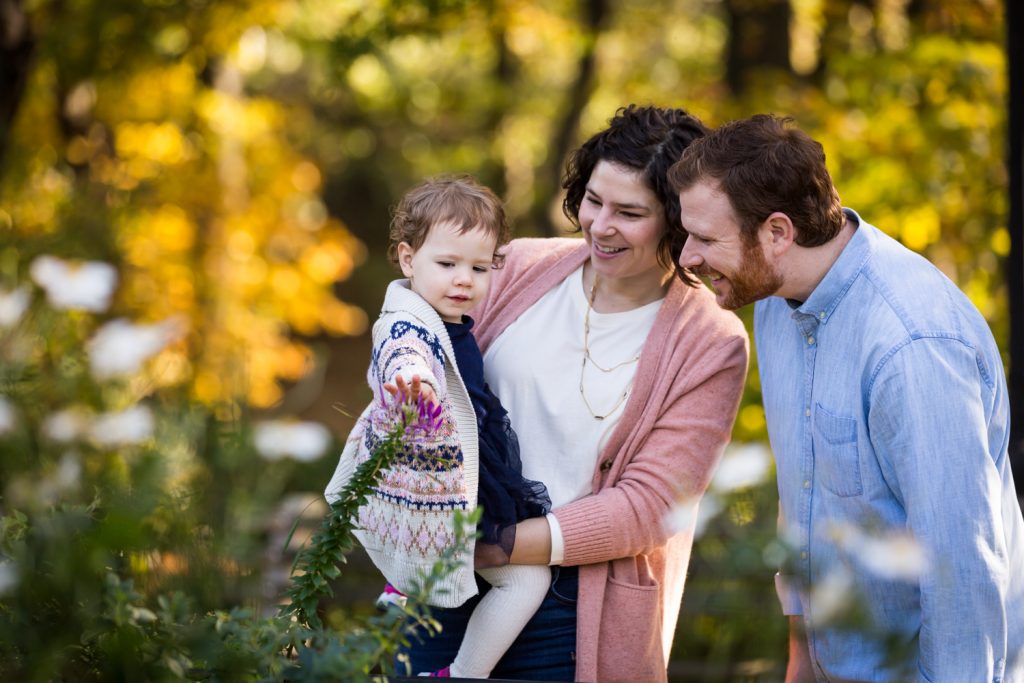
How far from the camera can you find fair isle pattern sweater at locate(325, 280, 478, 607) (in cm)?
204

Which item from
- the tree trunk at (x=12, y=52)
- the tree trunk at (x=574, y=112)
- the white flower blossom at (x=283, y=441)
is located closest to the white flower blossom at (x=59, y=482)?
the white flower blossom at (x=283, y=441)

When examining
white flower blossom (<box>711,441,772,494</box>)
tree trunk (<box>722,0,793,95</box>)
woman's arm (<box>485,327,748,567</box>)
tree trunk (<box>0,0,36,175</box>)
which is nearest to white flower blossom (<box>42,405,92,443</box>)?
woman's arm (<box>485,327,748,567</box>)

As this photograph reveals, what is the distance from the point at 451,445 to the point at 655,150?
69 cm

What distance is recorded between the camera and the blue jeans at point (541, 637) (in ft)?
7.29

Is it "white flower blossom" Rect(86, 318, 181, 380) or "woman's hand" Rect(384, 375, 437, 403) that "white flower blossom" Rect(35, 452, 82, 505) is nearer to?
"white flower blossom" Rect(86, 318, 181, 380)

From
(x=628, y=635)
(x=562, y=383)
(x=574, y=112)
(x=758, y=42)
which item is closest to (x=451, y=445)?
(x=562, y=383)

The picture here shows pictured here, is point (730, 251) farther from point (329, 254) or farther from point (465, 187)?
point (329, 254)

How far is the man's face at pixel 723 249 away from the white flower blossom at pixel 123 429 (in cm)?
96

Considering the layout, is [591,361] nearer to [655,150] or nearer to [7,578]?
[655,150]

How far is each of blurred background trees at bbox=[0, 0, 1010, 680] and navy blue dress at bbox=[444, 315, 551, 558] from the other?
0.37 m

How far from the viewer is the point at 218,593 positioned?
1.58 meters

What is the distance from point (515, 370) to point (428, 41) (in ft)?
9.84

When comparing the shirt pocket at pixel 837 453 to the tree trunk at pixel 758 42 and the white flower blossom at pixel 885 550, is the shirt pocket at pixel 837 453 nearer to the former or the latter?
the white flower blossom at pixel 885 550

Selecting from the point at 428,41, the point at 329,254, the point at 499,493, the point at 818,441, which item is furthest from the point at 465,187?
the point at 329,254
